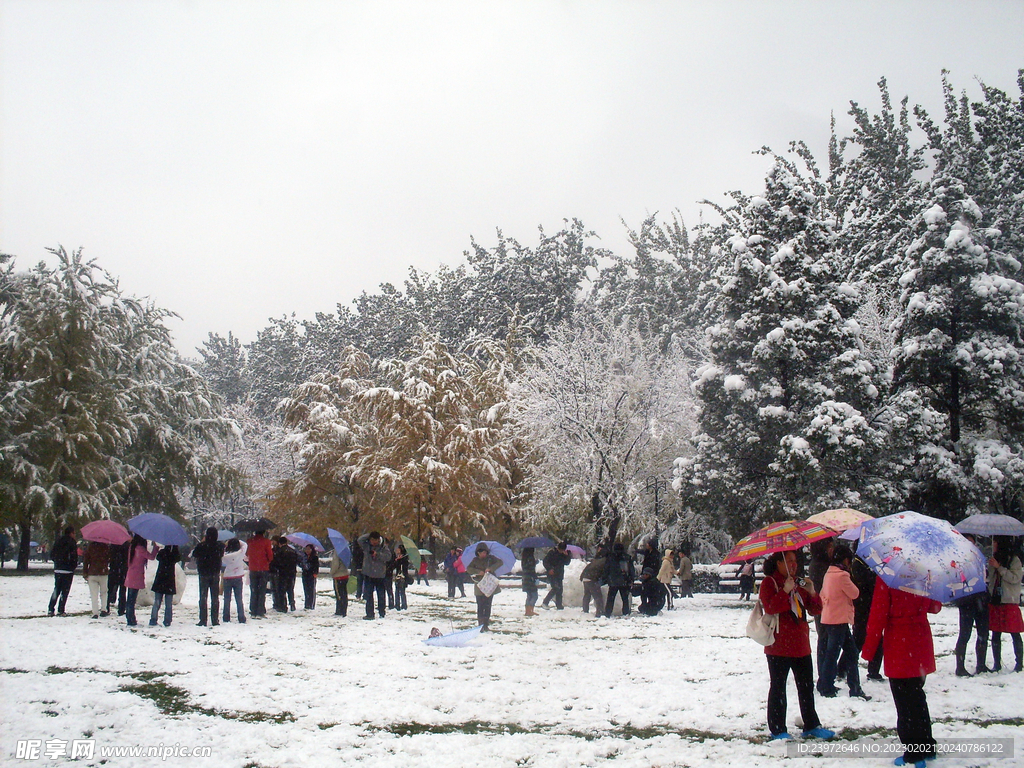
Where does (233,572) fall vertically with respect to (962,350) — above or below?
below

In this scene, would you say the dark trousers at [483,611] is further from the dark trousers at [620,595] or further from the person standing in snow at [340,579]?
the dark trousers at [620,595]

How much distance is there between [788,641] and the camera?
7328 mm

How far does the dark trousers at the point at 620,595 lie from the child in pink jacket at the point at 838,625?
995 centimetres

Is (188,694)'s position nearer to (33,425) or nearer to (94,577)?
(94,577)

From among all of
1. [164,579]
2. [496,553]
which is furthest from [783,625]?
[496,553]

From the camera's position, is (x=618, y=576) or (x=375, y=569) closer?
(x=375, y=569)

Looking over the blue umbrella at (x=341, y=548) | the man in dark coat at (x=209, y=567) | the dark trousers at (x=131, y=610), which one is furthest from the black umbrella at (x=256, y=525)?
the dark trousers at (x=131, y=610)

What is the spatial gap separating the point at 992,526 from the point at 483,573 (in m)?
8.84

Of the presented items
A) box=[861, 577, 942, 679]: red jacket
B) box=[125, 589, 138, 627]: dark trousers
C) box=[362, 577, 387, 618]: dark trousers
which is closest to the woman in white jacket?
box=[125, 589, 138, 627]: dark trousers

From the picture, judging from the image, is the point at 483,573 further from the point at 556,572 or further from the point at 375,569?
the point at 556,572

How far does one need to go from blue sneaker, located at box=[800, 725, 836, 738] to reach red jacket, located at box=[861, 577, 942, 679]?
0.98 m

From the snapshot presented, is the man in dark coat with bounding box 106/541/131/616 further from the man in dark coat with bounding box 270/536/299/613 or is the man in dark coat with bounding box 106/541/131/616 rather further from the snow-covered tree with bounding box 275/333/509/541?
the snow-covered tree with bounding box 275/333/509/541

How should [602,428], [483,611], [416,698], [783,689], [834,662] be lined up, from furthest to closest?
1. [602,428]
2. [483,611]
3. [416,698]
4. [834,662]
5. [783,689]

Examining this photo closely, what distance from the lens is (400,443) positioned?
113ft
